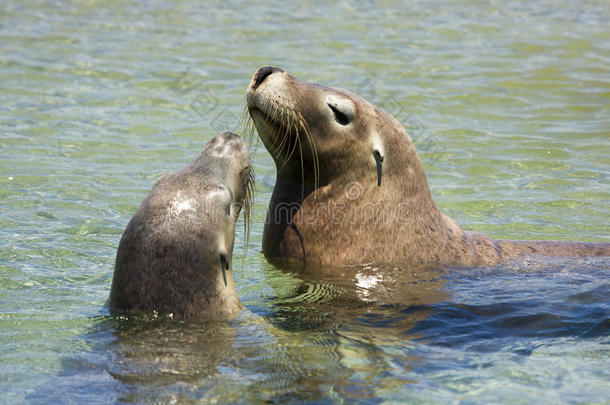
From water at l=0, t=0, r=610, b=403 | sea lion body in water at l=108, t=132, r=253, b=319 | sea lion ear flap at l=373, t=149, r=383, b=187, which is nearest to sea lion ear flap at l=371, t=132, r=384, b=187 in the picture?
sea lion ear flap at l=373, t=149, r=383, b=187

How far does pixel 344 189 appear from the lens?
7.02 metres

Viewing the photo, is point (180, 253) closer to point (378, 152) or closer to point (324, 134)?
point (324, 134)

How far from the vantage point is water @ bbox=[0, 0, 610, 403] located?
16.9ft

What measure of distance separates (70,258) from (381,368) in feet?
10.1

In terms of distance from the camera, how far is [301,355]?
5383mm

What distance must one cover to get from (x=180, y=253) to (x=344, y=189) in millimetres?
1814

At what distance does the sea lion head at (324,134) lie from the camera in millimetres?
6664

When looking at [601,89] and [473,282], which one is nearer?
[473,282]

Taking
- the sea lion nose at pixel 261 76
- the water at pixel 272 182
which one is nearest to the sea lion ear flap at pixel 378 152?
the water at pixel 272 182

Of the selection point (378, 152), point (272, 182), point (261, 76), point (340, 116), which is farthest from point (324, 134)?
point (272, 182)

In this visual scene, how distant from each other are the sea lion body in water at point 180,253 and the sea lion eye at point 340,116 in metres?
1.32

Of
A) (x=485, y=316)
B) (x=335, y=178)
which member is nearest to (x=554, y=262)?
(x=485, y=316)

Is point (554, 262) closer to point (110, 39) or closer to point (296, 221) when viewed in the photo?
point (296, 221)

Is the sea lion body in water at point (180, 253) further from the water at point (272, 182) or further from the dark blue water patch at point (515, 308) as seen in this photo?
the dark blue water patch at point (515, 308)
